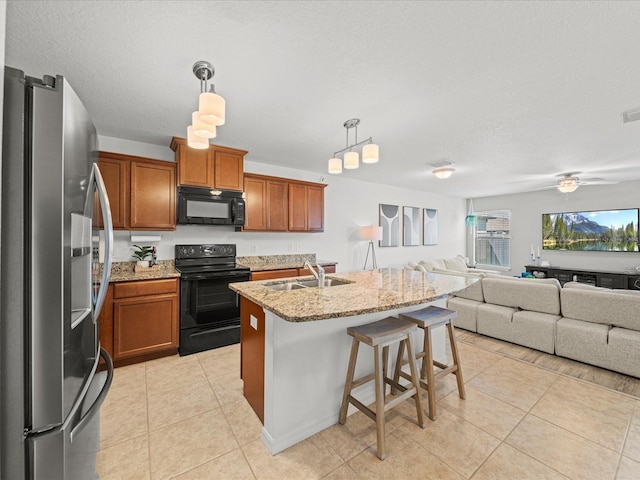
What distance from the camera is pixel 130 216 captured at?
307cm

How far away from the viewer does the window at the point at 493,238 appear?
23.8 feet

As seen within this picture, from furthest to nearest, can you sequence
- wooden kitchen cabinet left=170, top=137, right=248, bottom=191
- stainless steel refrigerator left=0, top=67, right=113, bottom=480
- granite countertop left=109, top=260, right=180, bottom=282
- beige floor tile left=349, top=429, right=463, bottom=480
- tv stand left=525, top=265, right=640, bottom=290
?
1. tv stand left=525, top=265, right=640, bottom=290
2. wooden kitchen cabinet left=170, top=137, right=248, bottom=191
3. granite countertop left=109, top=260, right=180, bottom=282
4. beige floor tile left=349, top=429, right=463, bottom=480
5. stainless steel refrigerator left=0, top=67, right=113, bottom=480

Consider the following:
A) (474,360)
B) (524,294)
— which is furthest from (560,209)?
(474,360)

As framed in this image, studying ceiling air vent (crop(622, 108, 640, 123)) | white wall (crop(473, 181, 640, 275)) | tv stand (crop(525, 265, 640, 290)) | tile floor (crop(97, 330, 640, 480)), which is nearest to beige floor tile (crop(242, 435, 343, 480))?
tile floor (crop(97, 330, 640, 480))

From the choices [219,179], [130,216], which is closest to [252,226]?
[219,179]

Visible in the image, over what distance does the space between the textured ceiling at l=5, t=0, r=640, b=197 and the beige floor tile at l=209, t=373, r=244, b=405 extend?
2505mm

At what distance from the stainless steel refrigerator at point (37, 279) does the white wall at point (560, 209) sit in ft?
26.9

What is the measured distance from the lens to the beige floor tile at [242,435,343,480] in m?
1.58

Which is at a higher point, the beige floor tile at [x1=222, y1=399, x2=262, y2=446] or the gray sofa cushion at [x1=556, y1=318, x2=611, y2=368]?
the gray sofa cushion at [x1=556, y1=318, x2=611, y2=368]

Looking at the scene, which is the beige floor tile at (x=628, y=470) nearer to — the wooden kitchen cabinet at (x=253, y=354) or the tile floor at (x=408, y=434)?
the tile floor at (x=408, y=434)

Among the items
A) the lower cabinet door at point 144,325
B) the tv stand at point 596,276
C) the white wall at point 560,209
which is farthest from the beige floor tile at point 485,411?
the white wall at point 560,209

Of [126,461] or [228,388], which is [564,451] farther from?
[126,461]

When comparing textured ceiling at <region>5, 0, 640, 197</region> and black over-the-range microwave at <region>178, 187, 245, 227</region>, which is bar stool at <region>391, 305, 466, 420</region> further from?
black over-the-range microwave at <region>178, 187, 245, 227</region>

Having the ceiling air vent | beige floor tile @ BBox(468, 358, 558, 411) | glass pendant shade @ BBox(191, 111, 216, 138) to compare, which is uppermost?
the ceiling air vent
